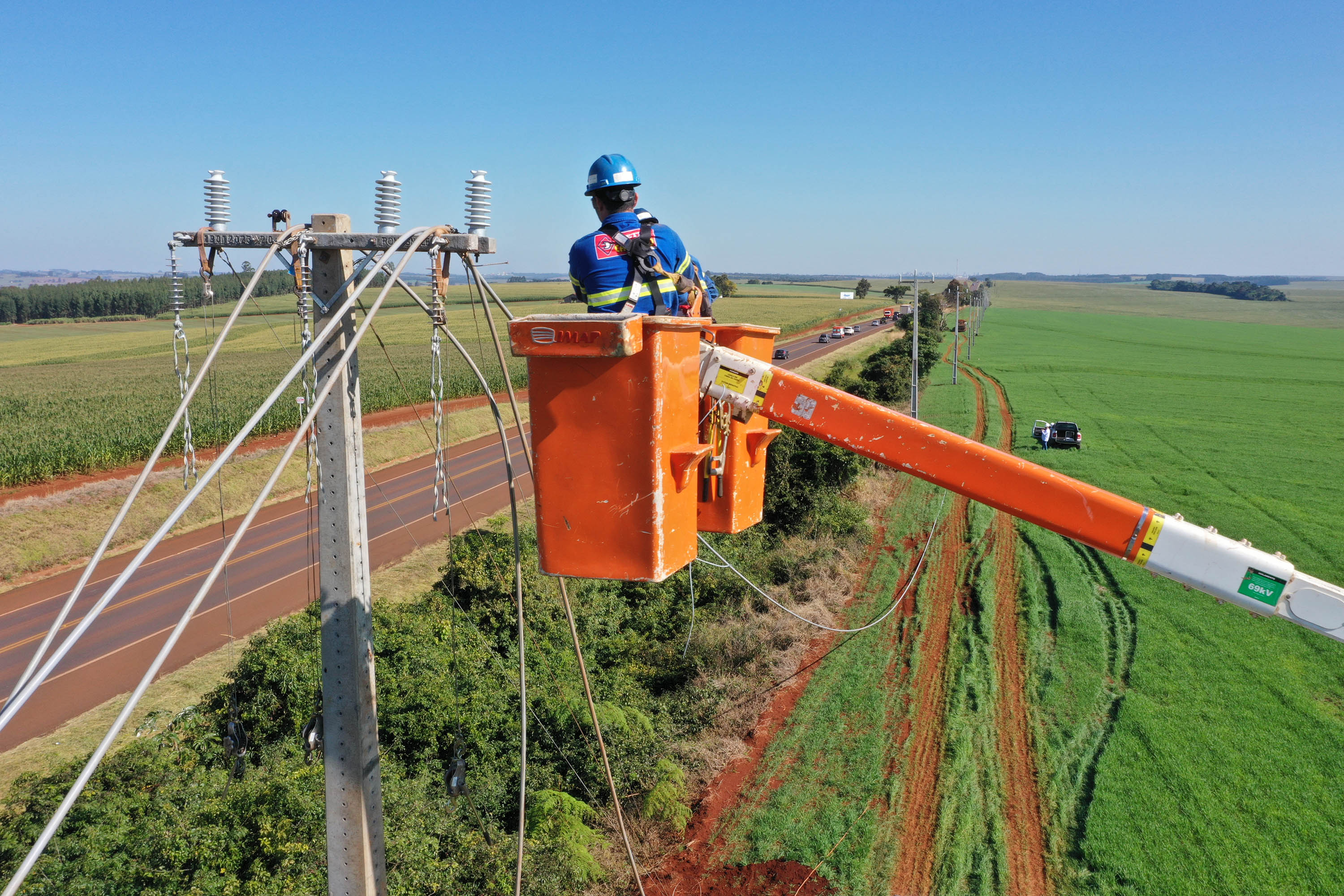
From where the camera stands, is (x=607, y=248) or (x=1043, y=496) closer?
(x=1043, y=496)

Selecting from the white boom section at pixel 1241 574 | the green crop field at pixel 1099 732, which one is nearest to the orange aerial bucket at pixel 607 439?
the white boom section at pixel 1241 574

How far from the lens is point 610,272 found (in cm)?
540

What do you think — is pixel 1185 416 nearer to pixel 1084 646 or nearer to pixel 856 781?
pixel 1084 646

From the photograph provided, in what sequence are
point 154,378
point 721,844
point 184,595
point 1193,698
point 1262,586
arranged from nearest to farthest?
point 1262,586
point 721,844
point 1193,698
point 184,595
point 154,378

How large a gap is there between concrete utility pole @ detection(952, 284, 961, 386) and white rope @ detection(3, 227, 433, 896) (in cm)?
4738

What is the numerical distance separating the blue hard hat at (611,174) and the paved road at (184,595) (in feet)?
27.6

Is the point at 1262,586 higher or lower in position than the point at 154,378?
higher

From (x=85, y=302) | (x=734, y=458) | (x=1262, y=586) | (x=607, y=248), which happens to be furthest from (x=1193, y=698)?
(x=85, y=302)

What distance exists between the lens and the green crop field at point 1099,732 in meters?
11.8

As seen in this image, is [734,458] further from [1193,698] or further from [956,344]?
[956,344]

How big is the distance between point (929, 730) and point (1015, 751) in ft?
4.75

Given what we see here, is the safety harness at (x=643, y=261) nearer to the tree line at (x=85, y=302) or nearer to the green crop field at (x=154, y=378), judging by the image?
the green crop field at (x=154, y=378)

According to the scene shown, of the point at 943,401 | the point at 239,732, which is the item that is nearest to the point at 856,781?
the point at 239,732

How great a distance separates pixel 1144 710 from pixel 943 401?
38.2m
